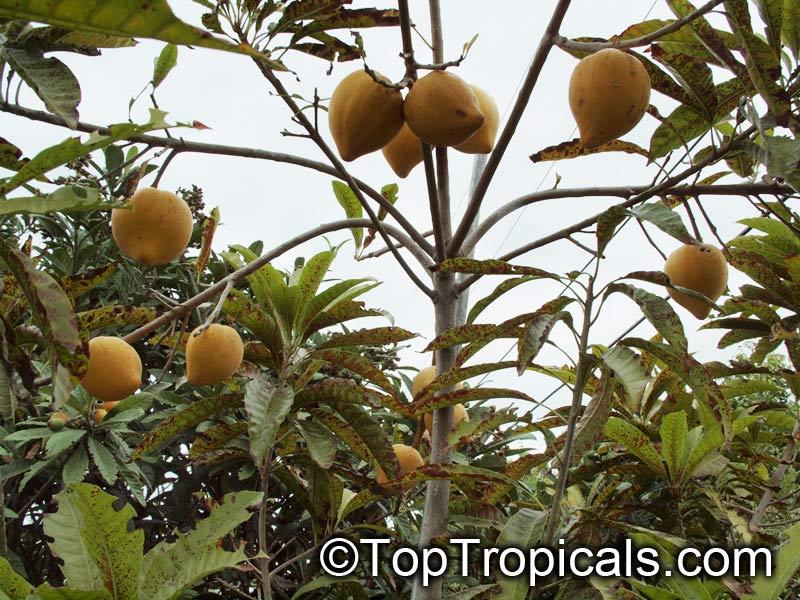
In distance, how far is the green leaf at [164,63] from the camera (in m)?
1.11

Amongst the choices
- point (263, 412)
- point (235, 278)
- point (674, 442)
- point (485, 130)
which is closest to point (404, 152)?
point (485, 130)

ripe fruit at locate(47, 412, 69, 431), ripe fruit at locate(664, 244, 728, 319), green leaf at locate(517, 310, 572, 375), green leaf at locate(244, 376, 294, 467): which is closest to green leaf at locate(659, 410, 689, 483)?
ripe fruit at locate(664, 244, 728, 319)

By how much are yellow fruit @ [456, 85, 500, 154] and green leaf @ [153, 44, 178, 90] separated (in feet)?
1.54

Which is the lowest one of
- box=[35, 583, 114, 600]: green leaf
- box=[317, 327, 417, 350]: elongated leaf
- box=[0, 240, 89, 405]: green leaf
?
box=[35, 583, 114, 600]: green leaf

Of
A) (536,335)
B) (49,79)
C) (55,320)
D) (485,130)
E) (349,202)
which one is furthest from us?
(349,202)

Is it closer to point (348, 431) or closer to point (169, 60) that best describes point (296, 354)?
point (348, 431)

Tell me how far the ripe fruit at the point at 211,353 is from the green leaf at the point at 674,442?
2.50 feet

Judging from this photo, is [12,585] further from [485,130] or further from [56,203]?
[485,130]

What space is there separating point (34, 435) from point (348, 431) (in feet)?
3.03

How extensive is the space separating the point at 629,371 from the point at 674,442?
0.43 meters

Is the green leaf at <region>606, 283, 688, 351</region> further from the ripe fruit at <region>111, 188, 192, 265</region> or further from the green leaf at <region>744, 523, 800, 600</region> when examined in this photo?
the ripe fruit at <region>111, 188, 192, 265</region>

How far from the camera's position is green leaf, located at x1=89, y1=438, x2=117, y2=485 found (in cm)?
173

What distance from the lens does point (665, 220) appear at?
0.93m

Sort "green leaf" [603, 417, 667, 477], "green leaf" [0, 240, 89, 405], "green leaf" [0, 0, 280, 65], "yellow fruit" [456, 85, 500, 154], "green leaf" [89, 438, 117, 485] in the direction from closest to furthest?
1. "green leaf" [0, 0, 280, 65]
2. "green leaf" [0, 240, 89, 405]
3. "yellow fruit" [456, 85, 500, 154]
4. "green leaf" [603, 417, 667, 477]
5. "green leaf" [89, 438, 117, 485]
